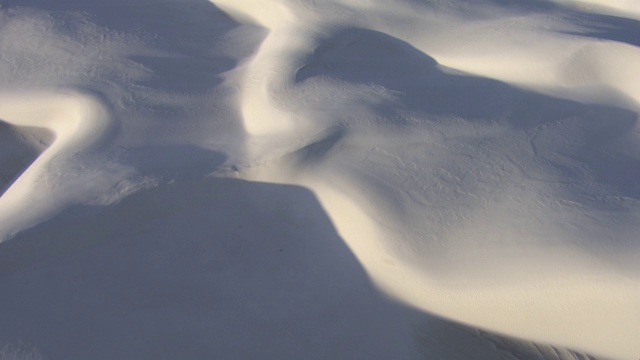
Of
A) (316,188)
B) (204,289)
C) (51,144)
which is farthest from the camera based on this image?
(51,144)

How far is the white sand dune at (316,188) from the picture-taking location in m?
1.38

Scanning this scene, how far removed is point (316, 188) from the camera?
168 cm

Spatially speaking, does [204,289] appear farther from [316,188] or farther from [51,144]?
[51,144]

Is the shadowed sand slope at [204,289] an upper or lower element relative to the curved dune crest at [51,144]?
lower

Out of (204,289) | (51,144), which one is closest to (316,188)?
(204,289)

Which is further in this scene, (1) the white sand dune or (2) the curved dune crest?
(2) the curved dune crest

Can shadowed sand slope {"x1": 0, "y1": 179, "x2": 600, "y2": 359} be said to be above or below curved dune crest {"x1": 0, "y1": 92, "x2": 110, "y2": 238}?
below

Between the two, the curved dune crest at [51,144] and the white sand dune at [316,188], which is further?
the curved dune crest at [51,144]

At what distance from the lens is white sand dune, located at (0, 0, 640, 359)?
1.38m

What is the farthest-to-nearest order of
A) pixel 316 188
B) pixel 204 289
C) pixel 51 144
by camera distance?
pixel 51 144 < pixel 316 188 < pixel 204 289

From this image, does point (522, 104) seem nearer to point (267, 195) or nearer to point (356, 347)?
point (267, 195)

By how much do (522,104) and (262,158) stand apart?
31.7 inches

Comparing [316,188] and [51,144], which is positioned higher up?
[51,144]

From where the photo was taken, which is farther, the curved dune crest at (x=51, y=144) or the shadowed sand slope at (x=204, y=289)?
the curved dune crest at (x=51, y=144)
